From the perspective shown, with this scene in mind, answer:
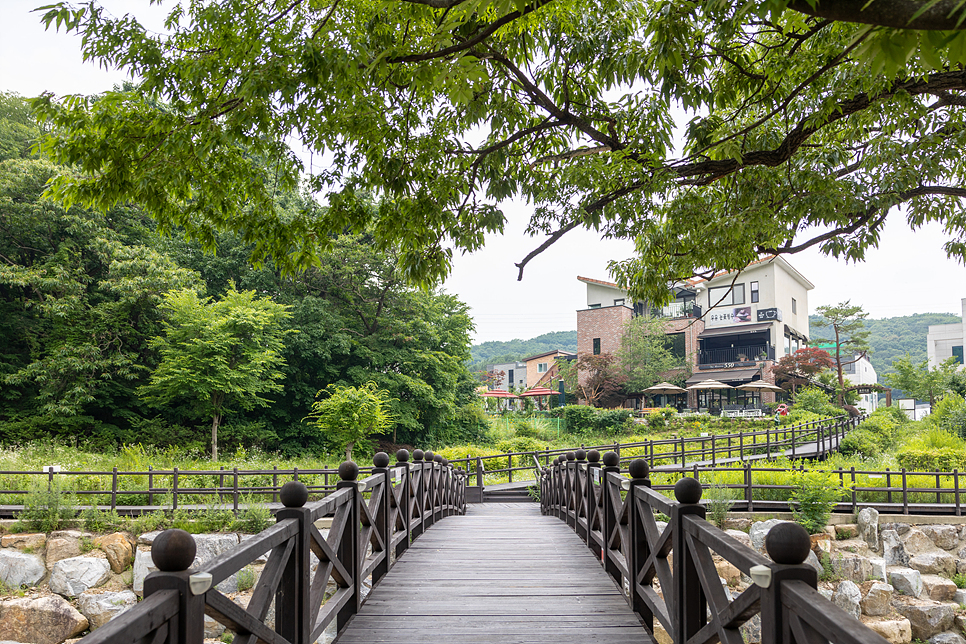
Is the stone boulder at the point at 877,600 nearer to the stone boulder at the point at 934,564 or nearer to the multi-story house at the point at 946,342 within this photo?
the stone boulder at the point at 934,564

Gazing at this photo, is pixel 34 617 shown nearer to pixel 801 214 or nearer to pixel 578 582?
pixel 578 582

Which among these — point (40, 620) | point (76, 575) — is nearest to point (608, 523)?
point (40, 620)

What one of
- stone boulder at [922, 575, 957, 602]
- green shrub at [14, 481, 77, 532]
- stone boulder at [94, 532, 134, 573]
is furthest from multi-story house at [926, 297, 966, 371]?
green shrub at [14, 481, 77, 532]

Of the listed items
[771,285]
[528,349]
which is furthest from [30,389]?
[528,349]

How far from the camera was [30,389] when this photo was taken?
2427cm

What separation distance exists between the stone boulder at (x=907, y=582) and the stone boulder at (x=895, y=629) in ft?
3.20

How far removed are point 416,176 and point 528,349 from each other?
126 meters

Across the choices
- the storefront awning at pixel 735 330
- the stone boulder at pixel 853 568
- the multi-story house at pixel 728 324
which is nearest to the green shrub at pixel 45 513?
the stone boulder at pixel 853 568

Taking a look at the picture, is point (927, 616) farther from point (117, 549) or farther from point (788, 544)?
point (117, 549)

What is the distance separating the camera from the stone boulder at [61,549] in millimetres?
11945

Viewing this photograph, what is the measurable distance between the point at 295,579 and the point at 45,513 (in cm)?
1332

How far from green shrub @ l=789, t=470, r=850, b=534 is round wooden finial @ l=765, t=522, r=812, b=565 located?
11.7 m

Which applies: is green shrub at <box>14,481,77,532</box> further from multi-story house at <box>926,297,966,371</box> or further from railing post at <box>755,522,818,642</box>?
multi-story house at <box>926,297,966,371</box>

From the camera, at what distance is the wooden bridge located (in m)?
2.03
